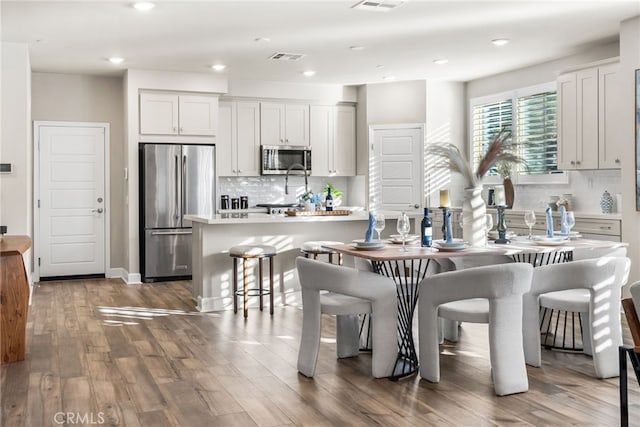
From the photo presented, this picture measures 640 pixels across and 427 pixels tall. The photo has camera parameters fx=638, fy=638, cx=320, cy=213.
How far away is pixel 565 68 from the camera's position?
688 cm

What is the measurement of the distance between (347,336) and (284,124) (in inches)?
197

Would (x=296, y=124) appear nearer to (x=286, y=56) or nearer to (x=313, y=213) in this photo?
(x=286, y=56)

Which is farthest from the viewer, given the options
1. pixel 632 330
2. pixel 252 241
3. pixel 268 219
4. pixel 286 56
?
pixel 286 56

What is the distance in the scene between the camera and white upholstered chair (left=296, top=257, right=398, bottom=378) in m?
3.58

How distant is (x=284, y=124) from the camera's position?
28.5ft

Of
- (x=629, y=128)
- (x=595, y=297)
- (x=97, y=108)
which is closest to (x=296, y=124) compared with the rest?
(x=97, y=108)

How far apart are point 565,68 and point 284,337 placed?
437 cm

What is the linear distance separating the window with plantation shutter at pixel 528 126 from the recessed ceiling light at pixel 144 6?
4.06 m

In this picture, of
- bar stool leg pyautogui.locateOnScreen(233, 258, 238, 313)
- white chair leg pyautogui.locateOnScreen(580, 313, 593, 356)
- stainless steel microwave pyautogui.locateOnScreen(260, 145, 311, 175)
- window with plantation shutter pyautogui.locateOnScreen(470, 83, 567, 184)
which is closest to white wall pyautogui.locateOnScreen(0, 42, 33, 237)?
bar stool leg pyautogui.locateOnScreen(233, 258, 238, 313)

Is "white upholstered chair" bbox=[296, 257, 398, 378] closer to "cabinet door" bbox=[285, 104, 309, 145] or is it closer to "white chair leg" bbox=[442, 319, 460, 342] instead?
"white chair leg" bbox=[442, 319, 460, 342]

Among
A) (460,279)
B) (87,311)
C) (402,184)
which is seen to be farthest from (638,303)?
(402,184)

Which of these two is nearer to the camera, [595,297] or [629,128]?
[595,297]

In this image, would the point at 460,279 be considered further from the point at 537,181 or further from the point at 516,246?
the point at 537,181

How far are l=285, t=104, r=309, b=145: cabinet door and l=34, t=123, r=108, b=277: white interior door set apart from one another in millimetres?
2360
